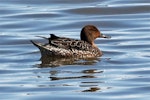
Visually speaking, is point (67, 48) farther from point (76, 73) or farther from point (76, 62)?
point (76, 73)

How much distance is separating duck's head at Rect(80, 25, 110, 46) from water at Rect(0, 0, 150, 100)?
1.13ft

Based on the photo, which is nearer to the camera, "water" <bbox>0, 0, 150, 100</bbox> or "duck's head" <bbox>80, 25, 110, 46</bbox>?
"water" <bbox>0, 0, 150, 100</bbox>

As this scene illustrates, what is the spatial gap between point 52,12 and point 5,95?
10.2 metres

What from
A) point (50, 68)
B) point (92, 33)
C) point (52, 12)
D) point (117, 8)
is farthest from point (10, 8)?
point (50, 68)

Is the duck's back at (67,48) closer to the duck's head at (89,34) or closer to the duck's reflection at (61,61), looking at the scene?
the duck's reflection at (61,61)

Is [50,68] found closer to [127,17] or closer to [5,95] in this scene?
[5,95]

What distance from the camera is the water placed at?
14.4 metres

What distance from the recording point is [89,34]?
1889 centimetres

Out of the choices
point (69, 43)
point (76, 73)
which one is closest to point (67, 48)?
point (69, 43)

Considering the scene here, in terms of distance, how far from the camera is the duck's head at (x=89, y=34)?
18.9 metres

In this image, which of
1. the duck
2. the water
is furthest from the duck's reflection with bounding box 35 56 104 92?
the duck

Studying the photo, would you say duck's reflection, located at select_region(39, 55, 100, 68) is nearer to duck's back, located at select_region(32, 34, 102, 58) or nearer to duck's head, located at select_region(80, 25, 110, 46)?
duck's back, located at select_region(32, 34, 102, 58)

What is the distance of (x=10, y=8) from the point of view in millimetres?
24750

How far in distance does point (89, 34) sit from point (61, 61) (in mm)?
1431
